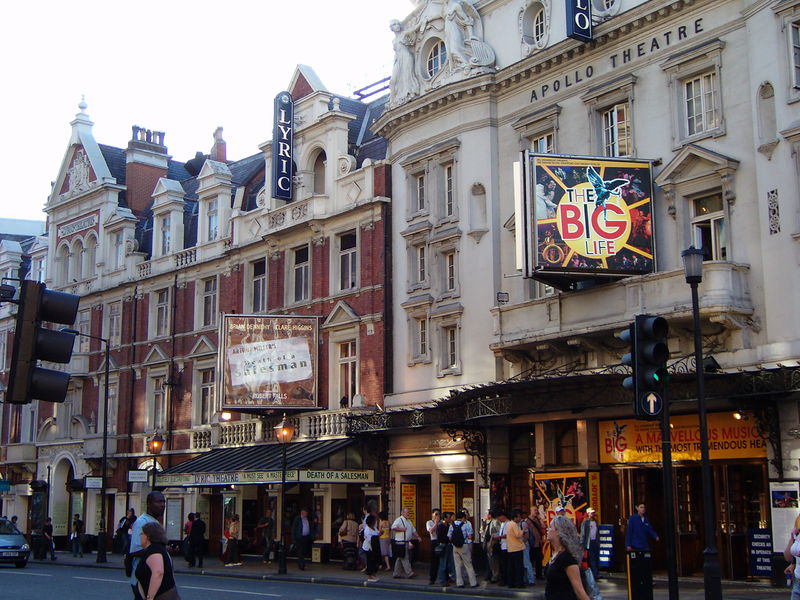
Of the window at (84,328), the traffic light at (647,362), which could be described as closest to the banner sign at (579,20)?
the traffic light at (647,362)

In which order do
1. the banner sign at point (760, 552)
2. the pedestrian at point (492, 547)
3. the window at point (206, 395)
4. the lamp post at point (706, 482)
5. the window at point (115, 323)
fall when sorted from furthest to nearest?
1. the window at point (115, 323)
2. the window at point (206, 395)
3. the pedestrian at point (492, 547)
4. the banner sign at point (760, 552)
5. the lamp post at point (706, 482)

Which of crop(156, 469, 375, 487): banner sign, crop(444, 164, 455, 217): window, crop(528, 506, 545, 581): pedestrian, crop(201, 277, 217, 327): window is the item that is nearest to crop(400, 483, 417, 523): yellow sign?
crop(156, 469, 375, 487): banner sign

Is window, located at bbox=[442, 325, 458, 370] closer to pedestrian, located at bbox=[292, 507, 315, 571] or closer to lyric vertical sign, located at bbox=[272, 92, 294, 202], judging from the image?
pedestrian, located at bbox=[292, 507, 315, 571]

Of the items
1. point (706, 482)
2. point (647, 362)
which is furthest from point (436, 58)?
point (647, 362)

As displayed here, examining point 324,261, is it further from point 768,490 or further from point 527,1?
point 768,490

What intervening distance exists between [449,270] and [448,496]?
6.55 metres

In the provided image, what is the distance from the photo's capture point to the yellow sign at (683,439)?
2369 centimetres

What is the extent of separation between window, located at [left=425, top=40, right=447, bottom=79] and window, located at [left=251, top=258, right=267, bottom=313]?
33.8 ft

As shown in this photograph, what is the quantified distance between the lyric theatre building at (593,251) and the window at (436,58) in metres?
0.07

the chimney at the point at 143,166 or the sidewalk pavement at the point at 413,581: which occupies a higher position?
the chimney at the point at 143,166

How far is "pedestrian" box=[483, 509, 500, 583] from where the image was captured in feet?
80.5

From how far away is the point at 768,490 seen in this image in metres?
23.0

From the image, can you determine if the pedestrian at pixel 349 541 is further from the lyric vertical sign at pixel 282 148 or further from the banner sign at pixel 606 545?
the lyric vertical sign at pixel 282 148

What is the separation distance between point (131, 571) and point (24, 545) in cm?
2573
